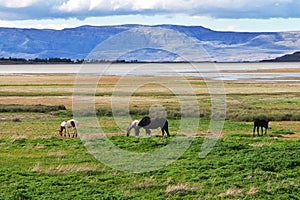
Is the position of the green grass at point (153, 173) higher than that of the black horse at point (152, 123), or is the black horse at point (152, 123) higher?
the black horse at point (152, 123)

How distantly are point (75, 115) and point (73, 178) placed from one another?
1119 inches

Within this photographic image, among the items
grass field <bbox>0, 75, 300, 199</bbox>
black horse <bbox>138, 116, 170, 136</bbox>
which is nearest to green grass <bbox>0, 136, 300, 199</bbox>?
grass field <bbox>0, 75, 300, 199</bbox>

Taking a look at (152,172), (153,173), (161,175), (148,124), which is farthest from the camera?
(148,124)

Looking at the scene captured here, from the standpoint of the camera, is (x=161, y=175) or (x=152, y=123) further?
(x=152, y=123)

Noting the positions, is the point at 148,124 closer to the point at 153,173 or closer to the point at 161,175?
the point at 153,173

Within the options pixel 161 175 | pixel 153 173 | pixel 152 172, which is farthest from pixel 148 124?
pixel 161 175

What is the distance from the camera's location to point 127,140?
28547mm

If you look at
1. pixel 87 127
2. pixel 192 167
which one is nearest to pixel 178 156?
pixel 192 167

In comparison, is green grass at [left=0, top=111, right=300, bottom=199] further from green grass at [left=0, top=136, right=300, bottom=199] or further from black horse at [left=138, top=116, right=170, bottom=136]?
black horse at [left=138, top=116, right=170, bottom=136]

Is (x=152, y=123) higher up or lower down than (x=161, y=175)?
higher up

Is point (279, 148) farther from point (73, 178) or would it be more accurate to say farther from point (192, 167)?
point (73, 178)

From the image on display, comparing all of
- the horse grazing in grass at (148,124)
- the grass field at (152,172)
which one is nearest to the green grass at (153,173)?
the grass field at (152,172)

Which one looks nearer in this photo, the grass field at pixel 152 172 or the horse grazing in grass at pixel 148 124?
the grass field at pixel 152 172

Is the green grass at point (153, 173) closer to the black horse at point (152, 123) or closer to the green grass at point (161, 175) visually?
the green grass at point (161, 175)
